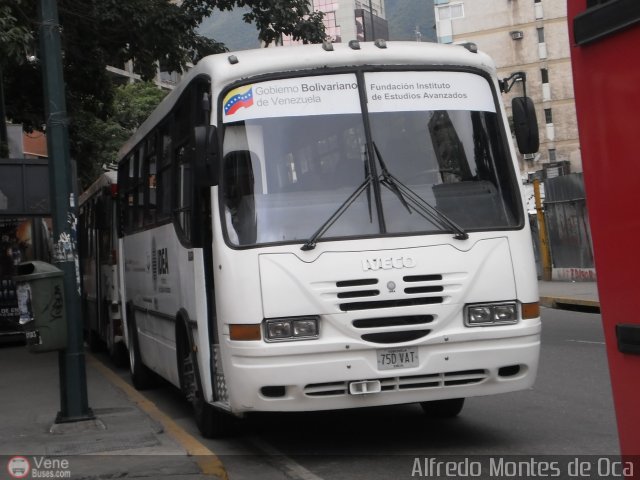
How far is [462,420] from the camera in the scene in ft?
29.8

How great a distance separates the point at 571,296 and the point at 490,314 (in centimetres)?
1645

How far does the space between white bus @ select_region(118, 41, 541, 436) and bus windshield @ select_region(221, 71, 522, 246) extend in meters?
0.01

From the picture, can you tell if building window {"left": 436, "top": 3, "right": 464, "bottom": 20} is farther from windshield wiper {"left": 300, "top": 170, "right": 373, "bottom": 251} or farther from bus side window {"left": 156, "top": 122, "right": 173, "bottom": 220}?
windshield wiper {"left": 300, "top": 170, "right": 373, "bottom": 251}

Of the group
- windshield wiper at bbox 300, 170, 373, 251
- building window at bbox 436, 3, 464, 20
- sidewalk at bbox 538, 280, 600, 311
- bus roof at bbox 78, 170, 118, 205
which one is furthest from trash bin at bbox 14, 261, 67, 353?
building window at bbox 436, 3, 464, 20

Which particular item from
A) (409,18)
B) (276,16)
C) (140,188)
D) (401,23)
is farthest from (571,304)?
(409,18)

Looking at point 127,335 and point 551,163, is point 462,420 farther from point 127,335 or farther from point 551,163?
point 551,163

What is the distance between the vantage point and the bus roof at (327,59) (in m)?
7.89

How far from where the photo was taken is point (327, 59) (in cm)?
793

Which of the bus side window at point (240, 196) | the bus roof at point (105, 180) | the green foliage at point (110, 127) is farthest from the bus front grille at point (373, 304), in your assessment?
the green foliage at point (110, 127)

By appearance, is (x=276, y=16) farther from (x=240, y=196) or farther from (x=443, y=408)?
(x=240, y=196)

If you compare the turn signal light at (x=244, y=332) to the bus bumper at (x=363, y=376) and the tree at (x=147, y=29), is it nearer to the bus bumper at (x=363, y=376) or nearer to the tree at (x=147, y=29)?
the bus bumper at (x=363, y=376)

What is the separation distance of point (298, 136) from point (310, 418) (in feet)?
10.3

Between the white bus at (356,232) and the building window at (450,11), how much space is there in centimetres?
6735

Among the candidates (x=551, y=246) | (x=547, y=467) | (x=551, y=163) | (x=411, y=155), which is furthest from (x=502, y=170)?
(x=551, y=163)
